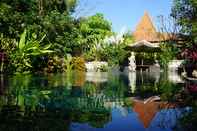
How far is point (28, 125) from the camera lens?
22.2ft

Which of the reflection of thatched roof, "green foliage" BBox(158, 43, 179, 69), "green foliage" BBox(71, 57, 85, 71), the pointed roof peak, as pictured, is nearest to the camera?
the reflection of thatched roof

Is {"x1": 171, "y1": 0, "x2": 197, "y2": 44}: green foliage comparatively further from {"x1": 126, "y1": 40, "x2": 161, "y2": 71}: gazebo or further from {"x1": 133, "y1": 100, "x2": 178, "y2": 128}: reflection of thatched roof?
{"x1": 133, "y1": 100, "x2": 178, "y2": 128}: reflection of thatched roof

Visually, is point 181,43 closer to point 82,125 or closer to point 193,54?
point 193,54

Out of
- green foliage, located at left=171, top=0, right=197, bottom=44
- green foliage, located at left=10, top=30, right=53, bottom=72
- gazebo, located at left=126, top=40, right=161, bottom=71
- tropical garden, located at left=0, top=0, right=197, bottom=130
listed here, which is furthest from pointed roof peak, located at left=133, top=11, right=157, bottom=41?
green foliage, located at left=10, top=30, right=53, bottom=72

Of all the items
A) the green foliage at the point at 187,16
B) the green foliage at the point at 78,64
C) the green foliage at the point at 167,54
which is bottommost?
the green foliage at the point at 78,64

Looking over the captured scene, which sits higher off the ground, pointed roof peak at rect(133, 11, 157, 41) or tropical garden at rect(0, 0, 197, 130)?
pointed roof peak at rect(133, 11, 157, 41)

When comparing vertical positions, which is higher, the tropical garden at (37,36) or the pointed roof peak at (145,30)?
the pointed roof peak at (145,30)

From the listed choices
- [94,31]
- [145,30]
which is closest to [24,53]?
[94,31]

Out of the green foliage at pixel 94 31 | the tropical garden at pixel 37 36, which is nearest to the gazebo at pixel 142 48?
the tropical garden at pixel 37 36

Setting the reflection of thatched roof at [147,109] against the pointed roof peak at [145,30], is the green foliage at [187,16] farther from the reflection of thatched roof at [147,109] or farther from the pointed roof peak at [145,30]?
the pointed roof peak at [145,30]

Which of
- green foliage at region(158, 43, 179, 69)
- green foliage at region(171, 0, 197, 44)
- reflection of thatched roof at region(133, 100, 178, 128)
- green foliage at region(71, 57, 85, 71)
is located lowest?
reflection of thatched roof at region(133, 100, 178, 128)

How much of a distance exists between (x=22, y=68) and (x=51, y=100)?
1590 centimetres

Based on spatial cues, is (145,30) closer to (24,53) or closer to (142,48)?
(142,48)

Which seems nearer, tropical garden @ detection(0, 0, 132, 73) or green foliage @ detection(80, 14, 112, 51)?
tropical garden @ detection(0, 0, 132, 73)
